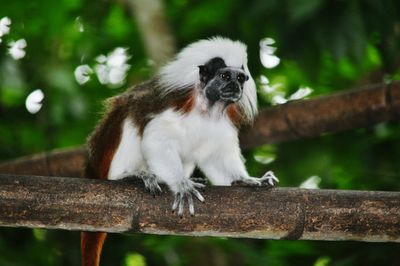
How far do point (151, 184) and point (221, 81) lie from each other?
0.81 metres

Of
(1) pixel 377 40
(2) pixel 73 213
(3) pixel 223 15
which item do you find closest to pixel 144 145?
(2) pixel 73 213

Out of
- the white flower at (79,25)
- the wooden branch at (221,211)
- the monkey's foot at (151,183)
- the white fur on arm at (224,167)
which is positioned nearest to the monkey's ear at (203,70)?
the white fur on arm at (224,167)

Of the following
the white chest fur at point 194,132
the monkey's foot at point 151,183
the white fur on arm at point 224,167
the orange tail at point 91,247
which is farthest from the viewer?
the white fur on arm at point 224,167

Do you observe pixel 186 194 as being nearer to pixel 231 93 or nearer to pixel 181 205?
pixel 181 205

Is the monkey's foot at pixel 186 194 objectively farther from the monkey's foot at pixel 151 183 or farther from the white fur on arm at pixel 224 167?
the white fur on arm at pixel 224 167

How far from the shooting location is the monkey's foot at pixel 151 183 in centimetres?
290

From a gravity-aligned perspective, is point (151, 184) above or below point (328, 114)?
below

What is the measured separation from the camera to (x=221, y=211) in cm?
278

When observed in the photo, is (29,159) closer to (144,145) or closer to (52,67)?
(52,67)

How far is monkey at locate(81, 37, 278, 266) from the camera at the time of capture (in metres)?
3.46

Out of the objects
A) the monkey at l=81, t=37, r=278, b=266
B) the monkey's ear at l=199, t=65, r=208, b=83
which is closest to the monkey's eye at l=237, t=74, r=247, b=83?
the monkey at l=81, t=37, r=278, b=266

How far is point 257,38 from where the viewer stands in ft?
15.3

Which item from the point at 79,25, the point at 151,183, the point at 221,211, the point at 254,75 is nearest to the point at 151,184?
the point at 151,183

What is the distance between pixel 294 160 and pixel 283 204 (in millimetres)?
1905
